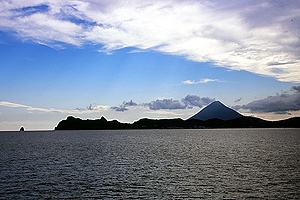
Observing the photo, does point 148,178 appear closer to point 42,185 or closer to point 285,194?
point 42,185

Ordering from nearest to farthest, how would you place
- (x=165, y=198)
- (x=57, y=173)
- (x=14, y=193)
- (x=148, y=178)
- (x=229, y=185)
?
(x=165, y=198) → (x=14, y=193) → (x=229, y=185) → (x=148, y=178) → (x=57, y=173)

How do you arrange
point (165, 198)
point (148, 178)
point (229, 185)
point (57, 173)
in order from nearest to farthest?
point (165, 198)
point (229, 185)
point (148, 178)
point (57, 173)

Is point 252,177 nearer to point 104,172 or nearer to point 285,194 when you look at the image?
point 285,194

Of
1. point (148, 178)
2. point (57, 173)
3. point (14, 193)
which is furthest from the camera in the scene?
point (57, 173)

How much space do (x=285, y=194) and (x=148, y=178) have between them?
2364 centimetres

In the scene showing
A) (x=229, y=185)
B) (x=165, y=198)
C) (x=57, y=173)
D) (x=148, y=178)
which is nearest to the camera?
(x=165, y=198)

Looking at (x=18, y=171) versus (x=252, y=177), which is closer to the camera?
(x=252, y=177)

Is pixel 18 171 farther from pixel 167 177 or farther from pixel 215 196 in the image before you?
pixel 215 196

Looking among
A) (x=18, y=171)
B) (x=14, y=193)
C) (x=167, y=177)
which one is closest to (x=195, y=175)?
(x=167, y=177)

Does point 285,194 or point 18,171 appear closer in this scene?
point 285,194

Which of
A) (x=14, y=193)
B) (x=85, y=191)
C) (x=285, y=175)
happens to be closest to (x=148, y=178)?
(x=85, y=191)

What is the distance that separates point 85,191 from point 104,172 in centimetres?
1592

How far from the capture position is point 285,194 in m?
37.6

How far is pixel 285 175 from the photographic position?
170ft
